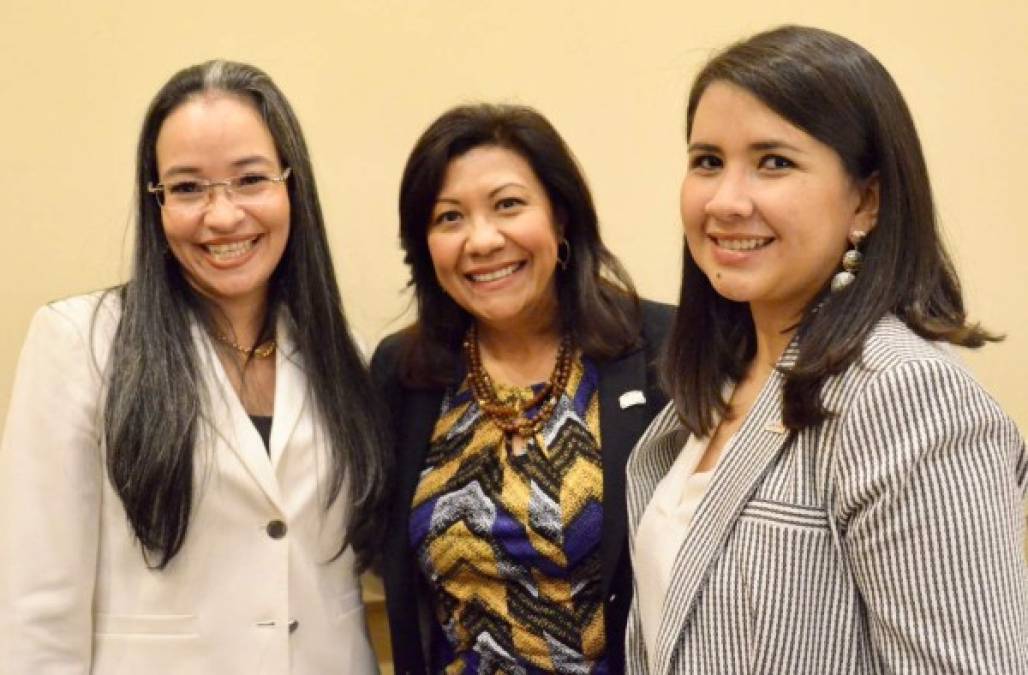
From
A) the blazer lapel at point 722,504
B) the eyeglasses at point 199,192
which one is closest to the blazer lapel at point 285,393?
the eyeglasses at point 199,192

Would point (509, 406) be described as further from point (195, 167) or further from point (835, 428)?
point (835, 428)

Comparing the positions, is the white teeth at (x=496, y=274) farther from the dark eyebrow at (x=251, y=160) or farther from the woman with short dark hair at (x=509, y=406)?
the dark eyebrow at (x=251, y=160)

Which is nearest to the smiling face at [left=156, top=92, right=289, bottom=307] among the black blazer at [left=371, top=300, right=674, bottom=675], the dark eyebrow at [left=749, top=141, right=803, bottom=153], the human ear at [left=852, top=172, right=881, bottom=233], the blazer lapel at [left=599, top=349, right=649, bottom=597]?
the black blazer at [left=371, top=300, right=674, bottom=675]

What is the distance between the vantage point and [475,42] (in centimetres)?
238

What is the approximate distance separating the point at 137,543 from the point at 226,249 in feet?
1.61

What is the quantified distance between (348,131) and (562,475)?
36.6 inches

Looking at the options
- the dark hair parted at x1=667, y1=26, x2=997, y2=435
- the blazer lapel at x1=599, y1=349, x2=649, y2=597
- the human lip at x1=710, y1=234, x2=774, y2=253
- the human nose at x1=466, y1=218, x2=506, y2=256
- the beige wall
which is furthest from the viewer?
the beige wall

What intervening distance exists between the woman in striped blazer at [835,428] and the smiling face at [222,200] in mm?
741

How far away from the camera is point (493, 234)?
1944 millimetres

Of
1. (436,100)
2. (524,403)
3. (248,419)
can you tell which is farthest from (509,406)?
(436,100)

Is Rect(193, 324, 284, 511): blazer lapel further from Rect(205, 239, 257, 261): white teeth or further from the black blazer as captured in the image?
the black blazer

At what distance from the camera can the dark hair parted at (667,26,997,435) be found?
4.10 feet

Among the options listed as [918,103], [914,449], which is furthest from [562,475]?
[918,103]

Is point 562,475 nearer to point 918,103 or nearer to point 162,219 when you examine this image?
point 162,219
